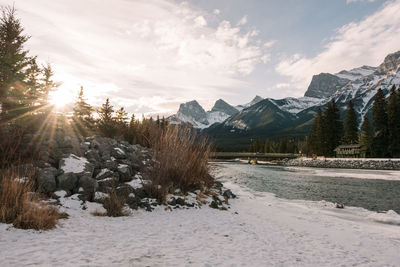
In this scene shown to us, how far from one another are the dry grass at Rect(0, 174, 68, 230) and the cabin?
214 feet

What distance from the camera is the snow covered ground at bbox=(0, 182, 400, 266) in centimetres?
417

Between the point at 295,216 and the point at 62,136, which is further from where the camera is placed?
the point at 62,136

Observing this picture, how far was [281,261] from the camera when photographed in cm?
445

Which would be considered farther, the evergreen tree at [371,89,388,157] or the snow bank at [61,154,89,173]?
the evergreen tree at [371,89,388,157]

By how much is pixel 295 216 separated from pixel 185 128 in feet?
20.6

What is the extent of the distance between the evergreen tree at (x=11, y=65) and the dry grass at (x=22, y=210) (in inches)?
420

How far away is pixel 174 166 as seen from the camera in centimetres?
1048

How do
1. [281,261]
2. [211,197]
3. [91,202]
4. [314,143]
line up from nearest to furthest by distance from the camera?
[281,261]
[91,202]
[211,197]
[314,143]

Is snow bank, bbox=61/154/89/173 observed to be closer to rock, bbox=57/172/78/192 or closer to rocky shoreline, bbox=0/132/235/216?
rocky shoreline, bbox=0/132/235/216

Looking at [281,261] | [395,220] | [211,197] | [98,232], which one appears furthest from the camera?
[211,197]

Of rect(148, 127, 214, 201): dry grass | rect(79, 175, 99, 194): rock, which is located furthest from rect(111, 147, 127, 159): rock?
rect(79, 175, 99, 194): rock

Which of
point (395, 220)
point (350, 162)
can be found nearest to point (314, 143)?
point (350, 162)

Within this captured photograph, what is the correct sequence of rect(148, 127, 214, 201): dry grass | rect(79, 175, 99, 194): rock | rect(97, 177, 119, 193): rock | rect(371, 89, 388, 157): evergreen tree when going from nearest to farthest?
rect(79, 175, 99, 194): rock < rect(97, 177, 119, 193): rock < rect(148, 127, 214, 201): dry grass < rect(371, 89, 388, 157): evergreen tree

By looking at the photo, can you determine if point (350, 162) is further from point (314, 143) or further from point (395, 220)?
point (395, 220)
